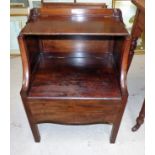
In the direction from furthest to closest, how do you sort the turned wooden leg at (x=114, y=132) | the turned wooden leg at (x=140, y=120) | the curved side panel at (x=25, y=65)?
the turned wooden leg at (x=140, y=120) → the turned wooden leg at (x=114, y=132) → the curved side panel at (x=25, y=65)

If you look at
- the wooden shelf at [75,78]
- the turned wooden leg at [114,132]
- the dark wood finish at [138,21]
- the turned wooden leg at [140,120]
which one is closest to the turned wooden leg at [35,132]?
the wooden shelf at [75,78]

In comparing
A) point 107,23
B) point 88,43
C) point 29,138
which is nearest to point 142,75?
point 88,43

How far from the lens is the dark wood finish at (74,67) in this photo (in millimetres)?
1043

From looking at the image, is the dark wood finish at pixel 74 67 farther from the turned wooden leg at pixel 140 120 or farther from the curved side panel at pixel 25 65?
the turned wooden leg at pixel 140 120

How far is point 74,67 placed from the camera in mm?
1289

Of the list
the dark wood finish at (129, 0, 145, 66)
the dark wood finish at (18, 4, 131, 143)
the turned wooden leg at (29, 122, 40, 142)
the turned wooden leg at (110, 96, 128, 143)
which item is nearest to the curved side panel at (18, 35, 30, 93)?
the dark wood finish at (18, 4, 131, 143)

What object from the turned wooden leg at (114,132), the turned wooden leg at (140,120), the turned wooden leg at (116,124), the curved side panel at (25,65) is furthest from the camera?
the turned wooden leg at (140,120)

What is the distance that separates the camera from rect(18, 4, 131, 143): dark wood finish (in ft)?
3.42

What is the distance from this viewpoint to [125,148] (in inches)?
52.9

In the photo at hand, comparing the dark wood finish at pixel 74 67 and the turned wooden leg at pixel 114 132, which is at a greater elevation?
the dark wood finish at pixel 74 67
